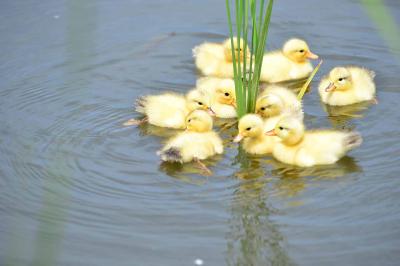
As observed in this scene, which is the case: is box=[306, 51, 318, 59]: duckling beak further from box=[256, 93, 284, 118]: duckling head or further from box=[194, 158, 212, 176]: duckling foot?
box=[194, 158, 212, 176]: duckling foot

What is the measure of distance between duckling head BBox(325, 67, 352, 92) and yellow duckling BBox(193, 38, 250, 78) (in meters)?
0.73

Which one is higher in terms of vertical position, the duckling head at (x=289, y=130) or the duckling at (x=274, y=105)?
the duckling at (x=274, y=105)

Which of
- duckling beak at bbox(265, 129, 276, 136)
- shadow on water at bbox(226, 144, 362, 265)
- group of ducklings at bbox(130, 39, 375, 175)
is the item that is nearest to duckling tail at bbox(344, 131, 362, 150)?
group of ducklings at bbox(130, 39, 375, 175)

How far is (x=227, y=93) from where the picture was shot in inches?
182

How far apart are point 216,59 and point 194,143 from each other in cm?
141

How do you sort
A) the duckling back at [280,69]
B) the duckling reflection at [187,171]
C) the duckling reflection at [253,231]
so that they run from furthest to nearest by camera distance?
1. the duckling back at [280,69]
2. the duckling reflection at [187,171]
3. the duckling reflection at [253,231]

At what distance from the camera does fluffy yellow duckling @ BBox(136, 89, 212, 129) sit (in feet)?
14.6

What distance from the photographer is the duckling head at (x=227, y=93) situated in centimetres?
462

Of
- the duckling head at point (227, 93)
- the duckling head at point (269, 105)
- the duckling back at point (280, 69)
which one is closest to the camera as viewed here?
the duckling head at point (269, 105)

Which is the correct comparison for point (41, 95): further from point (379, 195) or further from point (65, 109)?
point (379, 195)

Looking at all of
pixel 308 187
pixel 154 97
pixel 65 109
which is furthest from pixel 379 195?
pixel 65 109

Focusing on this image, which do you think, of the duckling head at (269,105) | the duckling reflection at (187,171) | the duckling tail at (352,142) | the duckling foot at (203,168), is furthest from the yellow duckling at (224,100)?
the duckling tail at (352,142)

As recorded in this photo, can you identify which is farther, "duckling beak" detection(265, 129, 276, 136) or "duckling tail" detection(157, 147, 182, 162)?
"duckling beak" detection(265, 129, 276, 136)

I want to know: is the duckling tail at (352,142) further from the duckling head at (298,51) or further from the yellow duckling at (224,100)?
the duckling head at (298,51)
